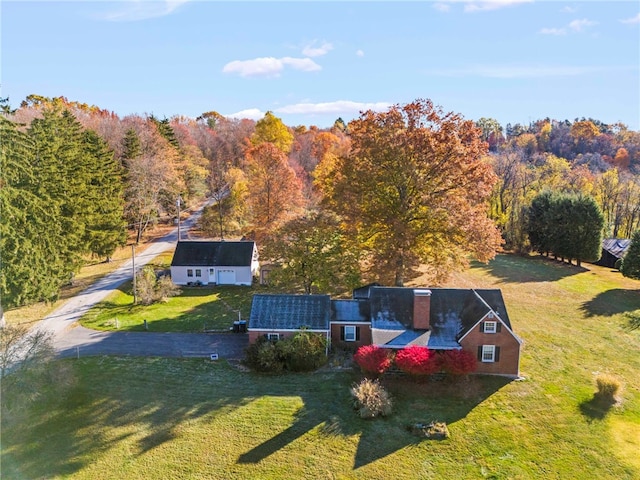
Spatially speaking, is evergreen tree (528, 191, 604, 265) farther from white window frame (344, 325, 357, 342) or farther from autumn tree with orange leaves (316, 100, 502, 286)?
white window frame (344, 325, 357, 342)

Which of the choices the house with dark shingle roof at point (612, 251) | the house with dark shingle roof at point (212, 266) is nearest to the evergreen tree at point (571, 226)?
the house with dark shingle roof at point (612, 251)

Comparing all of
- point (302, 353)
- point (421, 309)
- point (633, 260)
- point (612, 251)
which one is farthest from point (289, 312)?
point (612, 251)

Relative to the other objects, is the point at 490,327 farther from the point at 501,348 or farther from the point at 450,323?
the point at 450,323

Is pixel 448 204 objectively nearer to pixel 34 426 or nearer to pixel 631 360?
pixel 631 360

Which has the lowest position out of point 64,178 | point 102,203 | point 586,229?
point 586,229

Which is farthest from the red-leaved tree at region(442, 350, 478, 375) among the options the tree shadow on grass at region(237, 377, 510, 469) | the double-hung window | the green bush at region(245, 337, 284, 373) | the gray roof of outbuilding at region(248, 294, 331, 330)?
the green bush at region(245, 337, 284, 373)

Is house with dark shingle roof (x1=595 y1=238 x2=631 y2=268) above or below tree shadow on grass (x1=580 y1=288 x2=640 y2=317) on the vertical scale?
above

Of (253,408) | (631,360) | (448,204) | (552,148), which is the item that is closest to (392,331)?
(253,408)
